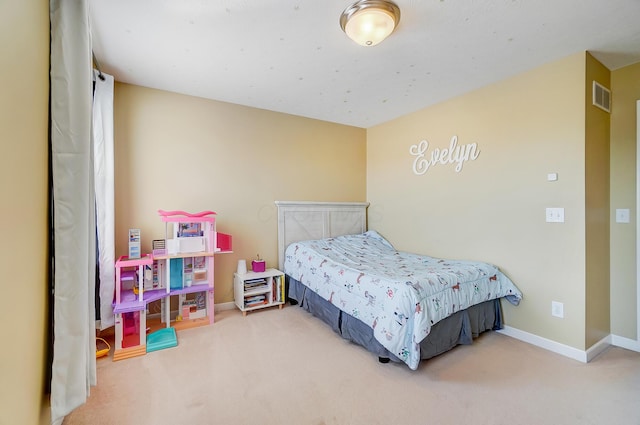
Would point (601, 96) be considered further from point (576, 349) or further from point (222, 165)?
point (222, 165)

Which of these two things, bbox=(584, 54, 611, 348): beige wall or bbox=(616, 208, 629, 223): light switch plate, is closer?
bbox=(584, 54, 611, 348): beige wall

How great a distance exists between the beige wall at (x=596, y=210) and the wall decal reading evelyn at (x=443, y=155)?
874 millimetres

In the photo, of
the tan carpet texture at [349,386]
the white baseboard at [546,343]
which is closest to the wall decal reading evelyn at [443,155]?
the white baseboard at [546,343]

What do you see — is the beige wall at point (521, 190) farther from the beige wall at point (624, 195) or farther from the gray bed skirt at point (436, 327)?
the beige wall at point (624, 195)

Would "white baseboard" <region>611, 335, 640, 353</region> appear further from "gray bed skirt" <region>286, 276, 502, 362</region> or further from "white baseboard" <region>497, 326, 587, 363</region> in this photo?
"gray bed skirt" <region>286, 276, 502, 362</region>

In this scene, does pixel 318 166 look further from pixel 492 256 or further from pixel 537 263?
pixel 537 263

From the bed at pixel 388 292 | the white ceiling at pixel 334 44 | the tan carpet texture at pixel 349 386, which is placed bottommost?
the tan carpet texture at pixel 349 386

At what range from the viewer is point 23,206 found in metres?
1.00

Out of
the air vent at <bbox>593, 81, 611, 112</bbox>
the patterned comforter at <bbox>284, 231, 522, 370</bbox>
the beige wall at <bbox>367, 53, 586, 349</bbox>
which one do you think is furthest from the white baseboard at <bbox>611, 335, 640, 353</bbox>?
the air vent at <bbox>593, 81, 611, 112</bbox>

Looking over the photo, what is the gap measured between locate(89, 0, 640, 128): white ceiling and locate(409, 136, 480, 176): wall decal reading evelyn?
582 millimetres

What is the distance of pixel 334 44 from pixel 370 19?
1.54ft

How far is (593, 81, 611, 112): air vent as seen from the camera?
2.31 meters

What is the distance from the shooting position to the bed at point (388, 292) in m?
2.01

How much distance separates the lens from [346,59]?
2.37m
